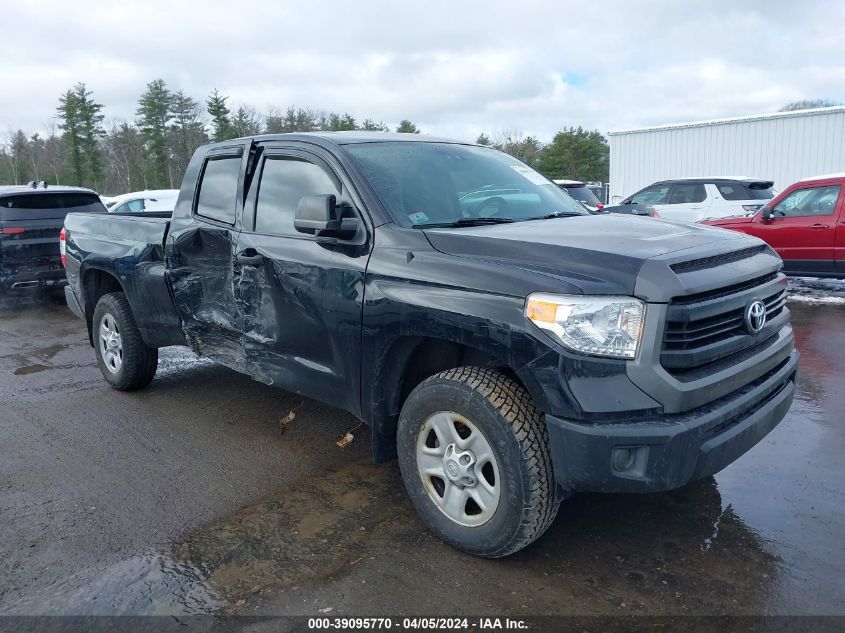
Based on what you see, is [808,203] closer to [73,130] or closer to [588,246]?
[588,246]

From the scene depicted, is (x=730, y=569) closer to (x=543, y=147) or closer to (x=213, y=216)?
(x=213, y=216)

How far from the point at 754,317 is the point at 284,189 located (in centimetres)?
264

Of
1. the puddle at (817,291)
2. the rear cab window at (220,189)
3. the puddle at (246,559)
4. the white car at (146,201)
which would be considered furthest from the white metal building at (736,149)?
the puddle at (246,559)

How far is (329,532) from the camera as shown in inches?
133

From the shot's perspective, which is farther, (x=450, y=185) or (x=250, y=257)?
(x=250, y=257)

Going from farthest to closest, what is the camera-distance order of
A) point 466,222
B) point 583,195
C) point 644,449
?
point 583,195 < point 466,222 < point 644,449

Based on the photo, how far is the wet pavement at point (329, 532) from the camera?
2.83 m

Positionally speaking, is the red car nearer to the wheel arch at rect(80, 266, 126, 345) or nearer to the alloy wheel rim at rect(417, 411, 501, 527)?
the alloy wheel rim at rect(417, 411, 501, 527)

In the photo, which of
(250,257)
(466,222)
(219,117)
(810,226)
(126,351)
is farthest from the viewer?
(219,117)

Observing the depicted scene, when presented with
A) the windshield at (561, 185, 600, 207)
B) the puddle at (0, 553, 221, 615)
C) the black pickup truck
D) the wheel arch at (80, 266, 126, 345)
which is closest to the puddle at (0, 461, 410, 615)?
the puddle at (0, 553, 221, 615)

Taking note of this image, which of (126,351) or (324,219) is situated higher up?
(324,219)


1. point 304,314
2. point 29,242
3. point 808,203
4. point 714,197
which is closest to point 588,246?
point 304,314

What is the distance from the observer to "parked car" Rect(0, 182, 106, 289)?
962 centimetres

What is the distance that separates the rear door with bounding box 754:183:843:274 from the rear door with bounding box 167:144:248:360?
8.20m
